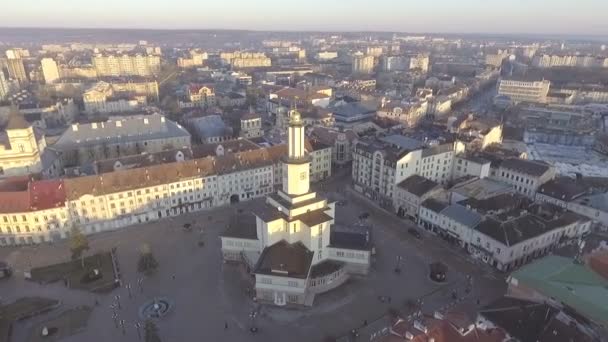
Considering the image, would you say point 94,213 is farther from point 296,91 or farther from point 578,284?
point 296,91

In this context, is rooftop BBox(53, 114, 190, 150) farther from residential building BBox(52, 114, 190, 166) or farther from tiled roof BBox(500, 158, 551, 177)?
tiled roof BBox(500, 158, 551, 177)

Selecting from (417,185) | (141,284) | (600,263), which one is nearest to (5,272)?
(141,284)

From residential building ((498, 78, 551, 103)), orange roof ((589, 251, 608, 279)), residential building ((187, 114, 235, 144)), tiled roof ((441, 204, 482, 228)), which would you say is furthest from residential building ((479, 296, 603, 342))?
residential building ((498, 78, 551, 103))

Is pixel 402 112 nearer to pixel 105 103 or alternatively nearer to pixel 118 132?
pixel 118 132

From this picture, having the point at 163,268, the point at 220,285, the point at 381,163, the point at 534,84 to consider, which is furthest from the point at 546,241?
the point at 534,84

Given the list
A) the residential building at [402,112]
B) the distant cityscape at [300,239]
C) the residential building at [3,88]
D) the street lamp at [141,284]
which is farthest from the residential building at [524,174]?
the residential building at [3,88]

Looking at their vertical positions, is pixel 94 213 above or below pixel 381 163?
below
